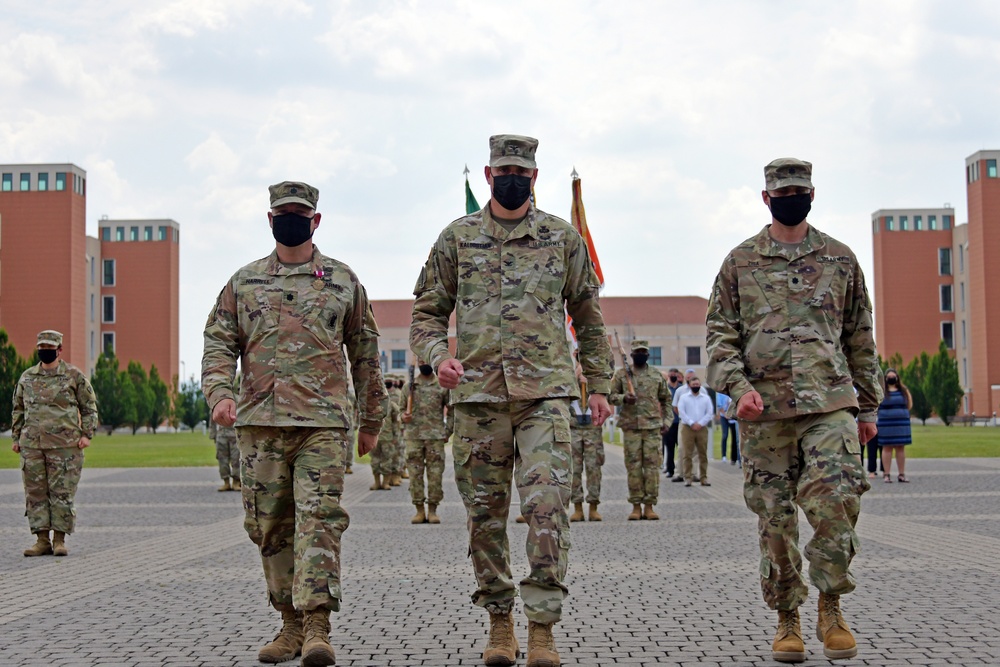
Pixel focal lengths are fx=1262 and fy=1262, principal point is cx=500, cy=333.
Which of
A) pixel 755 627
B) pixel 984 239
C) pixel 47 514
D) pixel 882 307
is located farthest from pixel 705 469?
pixel 882 307

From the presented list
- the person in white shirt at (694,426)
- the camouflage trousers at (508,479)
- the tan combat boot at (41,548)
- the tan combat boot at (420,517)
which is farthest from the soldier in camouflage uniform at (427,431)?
the camouflage trousers at (508,479)

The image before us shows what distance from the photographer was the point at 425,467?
53.9 ft

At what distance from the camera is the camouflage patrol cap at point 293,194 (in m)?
6.59

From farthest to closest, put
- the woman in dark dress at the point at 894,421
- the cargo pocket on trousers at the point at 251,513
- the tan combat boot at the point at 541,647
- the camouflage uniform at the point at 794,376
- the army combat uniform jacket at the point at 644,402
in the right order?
1. the woman in dark dress at the point at 894,421
2. the army combat uniform jacket at the point at 644,402
3. the cargo pocket on trousers at the point at 251,513
4. the camouflage uniform at the point at 794,376
5. the tan combat boot at the point at 541,647

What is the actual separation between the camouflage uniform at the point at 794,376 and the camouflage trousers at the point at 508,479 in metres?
0.88

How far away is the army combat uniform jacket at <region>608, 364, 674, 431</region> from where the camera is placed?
15.7 m

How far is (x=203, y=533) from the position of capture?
1389 cm

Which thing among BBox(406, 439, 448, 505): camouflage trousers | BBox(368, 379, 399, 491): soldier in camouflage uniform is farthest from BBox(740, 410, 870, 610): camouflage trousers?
BBox(368, 379, 399, 491): soldier in camouflage uniform

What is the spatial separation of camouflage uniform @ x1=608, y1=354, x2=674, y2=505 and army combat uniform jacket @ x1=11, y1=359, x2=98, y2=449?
6.31 metres

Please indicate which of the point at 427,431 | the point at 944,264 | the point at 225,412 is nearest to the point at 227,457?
the point at 427,431

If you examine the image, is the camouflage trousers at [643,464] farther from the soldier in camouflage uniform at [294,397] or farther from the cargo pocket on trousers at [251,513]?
the cargo pocket on trousers at [251,513]

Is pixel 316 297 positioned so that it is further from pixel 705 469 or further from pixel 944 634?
pixel 705 469

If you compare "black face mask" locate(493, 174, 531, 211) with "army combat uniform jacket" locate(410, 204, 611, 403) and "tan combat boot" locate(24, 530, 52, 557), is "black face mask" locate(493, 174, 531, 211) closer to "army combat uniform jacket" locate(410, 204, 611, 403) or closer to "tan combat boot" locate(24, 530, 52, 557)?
"army combat uniform jacket" locate(410, 204, 611, 403)

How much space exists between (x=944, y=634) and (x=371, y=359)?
3.41 metres
